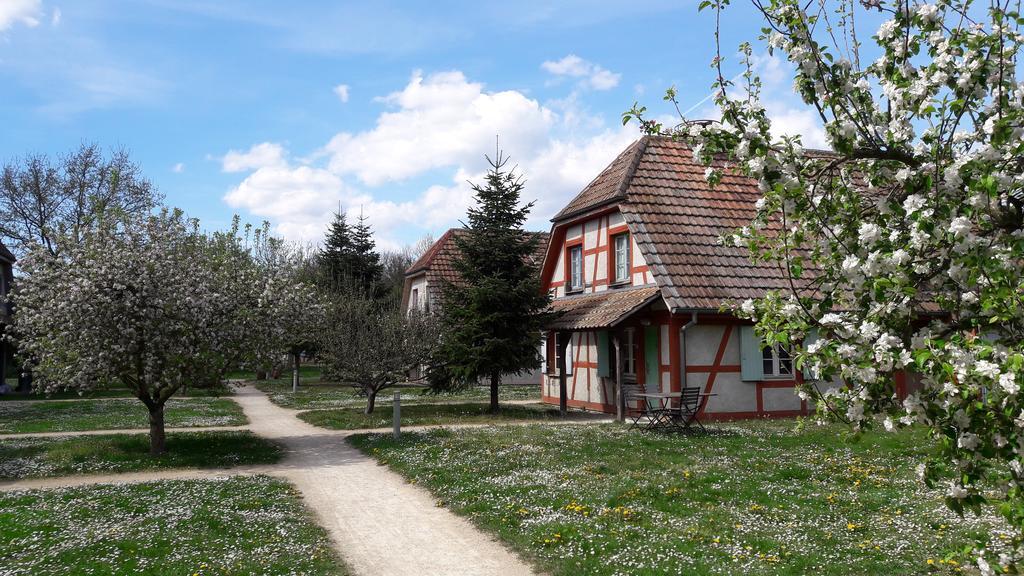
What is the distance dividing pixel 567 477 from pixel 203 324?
315 inches

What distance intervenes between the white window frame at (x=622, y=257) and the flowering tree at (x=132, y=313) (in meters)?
10.5

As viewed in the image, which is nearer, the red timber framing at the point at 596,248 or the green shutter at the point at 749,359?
the green shutter at the point at 749,359

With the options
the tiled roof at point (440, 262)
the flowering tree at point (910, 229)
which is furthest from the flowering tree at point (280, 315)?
the tiled roof at point (440, 262)

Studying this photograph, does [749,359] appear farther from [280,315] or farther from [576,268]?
[280,315]

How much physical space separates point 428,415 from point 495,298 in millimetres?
4018

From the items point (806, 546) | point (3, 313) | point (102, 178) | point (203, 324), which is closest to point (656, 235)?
point (203, 324)

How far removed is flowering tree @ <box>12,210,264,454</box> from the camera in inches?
567

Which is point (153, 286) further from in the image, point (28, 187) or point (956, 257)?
point (28, 187)

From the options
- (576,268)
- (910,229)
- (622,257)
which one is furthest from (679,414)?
(910,229)

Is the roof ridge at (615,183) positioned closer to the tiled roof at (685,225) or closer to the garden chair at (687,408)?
the tiled roof at (685,225)

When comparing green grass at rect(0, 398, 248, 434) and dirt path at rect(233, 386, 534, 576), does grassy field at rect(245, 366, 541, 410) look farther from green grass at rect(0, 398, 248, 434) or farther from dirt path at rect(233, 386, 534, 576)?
dirt path at rect(233, 386, 534, 576)

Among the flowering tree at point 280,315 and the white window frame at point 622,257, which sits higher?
the white window frame at point 622,257

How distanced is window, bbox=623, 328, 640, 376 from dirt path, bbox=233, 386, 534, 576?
854cm

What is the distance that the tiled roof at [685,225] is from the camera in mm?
19719
